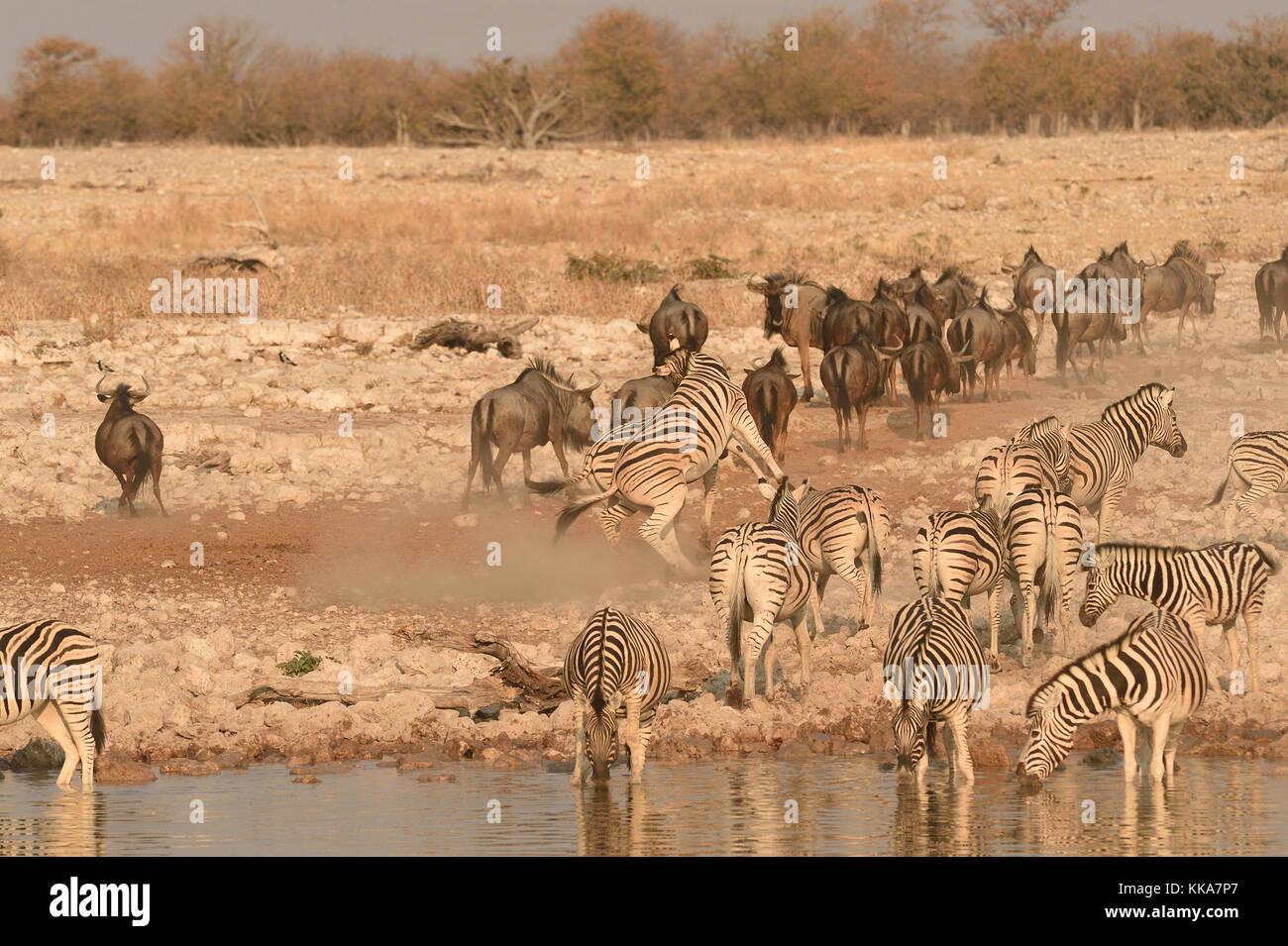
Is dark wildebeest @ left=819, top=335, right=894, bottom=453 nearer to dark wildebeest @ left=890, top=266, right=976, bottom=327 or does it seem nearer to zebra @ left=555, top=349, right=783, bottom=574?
zebra @ left=555, top=349, right=783, bottom=574

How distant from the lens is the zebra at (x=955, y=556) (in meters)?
10.1

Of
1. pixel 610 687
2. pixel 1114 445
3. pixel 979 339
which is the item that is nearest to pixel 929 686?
pixel 610 687

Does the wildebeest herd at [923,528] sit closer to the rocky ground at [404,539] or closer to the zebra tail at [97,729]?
the rocky ground at [404,539]

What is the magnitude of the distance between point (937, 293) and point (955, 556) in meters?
11.4

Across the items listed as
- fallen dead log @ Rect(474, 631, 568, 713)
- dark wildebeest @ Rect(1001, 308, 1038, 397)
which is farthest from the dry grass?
fallen dead log @ Rect(474, 631, 568, 713)

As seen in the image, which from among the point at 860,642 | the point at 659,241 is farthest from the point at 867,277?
the point at 860,642

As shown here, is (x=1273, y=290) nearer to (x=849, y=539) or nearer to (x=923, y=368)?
(x=923, y=368)

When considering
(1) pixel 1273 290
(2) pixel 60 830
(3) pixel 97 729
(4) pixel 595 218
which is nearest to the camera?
(2) pixel 60 830

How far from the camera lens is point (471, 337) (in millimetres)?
20062

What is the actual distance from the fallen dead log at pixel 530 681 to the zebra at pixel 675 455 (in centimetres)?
261

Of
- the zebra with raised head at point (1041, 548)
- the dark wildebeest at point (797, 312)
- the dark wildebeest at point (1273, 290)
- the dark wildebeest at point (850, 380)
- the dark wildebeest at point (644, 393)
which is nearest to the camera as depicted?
the zebra with raised head at point (1041, 548)

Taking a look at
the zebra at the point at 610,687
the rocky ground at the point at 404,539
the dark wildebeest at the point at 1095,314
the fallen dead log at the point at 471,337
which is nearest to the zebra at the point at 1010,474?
the rocky ground at the point at 404,539

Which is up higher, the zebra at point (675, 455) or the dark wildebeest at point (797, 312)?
the dark wildebeest at point (797, 312)
